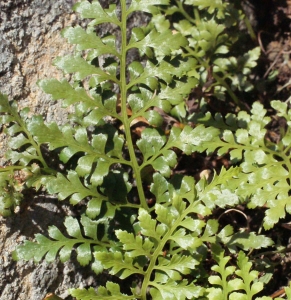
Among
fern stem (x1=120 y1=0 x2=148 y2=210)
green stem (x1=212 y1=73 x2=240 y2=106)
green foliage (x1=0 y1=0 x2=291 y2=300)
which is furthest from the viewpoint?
Result: green stem (x1=212 y1=73 x2=240 y2=106)

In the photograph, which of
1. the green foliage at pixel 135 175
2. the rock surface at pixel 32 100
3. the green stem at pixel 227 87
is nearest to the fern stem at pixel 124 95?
the green foliage at pixel 135 175

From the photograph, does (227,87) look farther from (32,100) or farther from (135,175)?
(32,100)

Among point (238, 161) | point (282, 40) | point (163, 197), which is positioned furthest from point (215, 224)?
point (282, 40)

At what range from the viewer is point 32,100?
2.32 meters

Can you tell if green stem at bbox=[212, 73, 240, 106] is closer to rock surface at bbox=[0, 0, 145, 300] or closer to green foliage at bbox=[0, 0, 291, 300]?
green foliage at bbox=[0, 0, 291, 300]

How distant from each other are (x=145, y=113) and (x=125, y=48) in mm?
266

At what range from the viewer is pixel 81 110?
7.02 feet

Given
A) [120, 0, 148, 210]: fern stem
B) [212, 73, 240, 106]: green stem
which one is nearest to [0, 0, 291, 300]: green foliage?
[120, 0, 148, 210]: fern stem

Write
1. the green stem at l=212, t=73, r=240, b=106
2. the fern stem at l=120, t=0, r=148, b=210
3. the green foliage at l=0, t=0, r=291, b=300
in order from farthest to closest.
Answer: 1. the green stem at l=212, t=73, r=240, b=106
2. the fern stem at l=120, t=0, r=148, b=210
3. the green foliage at l=0, t=0, r=291, b=300

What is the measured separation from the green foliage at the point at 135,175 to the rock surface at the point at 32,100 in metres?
0.09

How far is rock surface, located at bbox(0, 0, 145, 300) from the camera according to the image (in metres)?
2.19

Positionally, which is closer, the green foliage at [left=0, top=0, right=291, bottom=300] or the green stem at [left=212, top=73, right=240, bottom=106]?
the green foliage at [left=0, top=0, right=291, bottom=300]

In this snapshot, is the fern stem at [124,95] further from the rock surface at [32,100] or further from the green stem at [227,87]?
the green stem at [227,87]

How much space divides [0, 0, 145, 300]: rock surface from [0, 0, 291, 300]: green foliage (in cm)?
9
